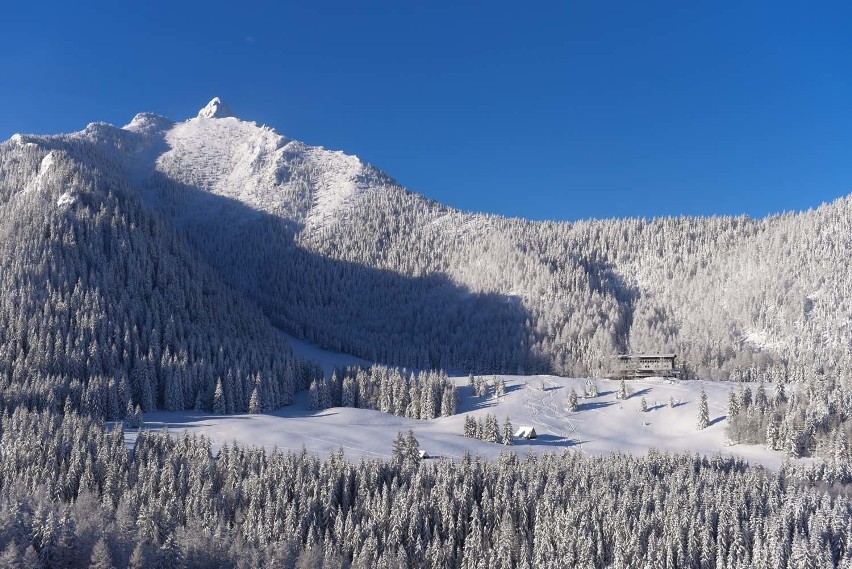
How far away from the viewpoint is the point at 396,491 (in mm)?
109312

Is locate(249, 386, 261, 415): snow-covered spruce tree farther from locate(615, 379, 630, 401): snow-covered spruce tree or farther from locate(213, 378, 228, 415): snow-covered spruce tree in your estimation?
locate(615, 379, 630, 401): snow-covered spruce tree

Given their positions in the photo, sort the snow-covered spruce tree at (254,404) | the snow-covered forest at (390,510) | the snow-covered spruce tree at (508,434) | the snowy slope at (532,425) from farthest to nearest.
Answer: the snow-covered spruce tree at (254,404), the snow-covered spruce tree at (508,434), the snowy slope at (532,425), the snow-covered forest at (390,510)

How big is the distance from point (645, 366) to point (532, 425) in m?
49.1

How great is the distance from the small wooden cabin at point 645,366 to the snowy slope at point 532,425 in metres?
9.26

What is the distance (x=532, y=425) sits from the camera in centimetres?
15875

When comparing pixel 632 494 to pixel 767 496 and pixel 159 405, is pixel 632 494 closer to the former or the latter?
pixel 767 496

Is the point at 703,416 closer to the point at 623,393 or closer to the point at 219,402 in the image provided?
the point at 623,393

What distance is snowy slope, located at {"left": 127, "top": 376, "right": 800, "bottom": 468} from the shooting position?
13912 centimetres

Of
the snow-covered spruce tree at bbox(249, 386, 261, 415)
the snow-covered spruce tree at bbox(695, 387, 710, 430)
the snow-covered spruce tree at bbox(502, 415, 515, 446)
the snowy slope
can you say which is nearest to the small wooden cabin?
the snowy slope

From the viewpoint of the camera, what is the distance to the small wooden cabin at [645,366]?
620 ft

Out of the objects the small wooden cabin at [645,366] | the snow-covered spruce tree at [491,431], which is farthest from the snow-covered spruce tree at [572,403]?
the small wooden cabin at [645,366]

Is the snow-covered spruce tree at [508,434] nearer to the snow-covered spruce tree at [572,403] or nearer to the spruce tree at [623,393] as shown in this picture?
the snow-covered spruce tree at [572,403]

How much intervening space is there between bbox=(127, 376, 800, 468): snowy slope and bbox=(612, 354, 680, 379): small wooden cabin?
30.4ft

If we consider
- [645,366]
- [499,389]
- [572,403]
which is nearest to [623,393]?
[572,403]
